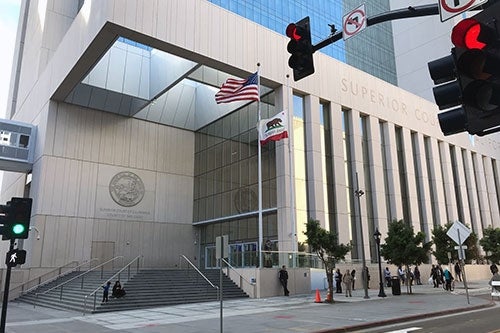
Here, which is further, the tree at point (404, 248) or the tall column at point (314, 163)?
the tall column at point (314, 163)

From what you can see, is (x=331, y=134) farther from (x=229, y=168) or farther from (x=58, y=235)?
(x=58, y=235)

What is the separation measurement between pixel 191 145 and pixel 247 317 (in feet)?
82.5

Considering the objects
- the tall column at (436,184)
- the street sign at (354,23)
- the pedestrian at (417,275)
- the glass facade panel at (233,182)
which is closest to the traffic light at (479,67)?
the street sign at (354,23)

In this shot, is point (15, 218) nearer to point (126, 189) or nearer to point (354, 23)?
point (354, 23)

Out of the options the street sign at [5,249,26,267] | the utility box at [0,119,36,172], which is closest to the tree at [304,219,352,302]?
the street sign at [5,249,26,267]

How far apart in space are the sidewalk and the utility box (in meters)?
16.6

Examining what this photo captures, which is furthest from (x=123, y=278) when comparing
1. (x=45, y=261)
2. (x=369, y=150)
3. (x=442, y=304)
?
(x=369, y=150)

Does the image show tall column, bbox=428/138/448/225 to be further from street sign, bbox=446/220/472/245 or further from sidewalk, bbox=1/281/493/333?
street sign, bbox=446/220/472/245

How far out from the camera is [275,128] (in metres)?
25.2

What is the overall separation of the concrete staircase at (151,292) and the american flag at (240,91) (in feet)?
35.7

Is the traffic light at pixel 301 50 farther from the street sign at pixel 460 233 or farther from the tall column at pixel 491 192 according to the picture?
the tall column at pixel 491 192

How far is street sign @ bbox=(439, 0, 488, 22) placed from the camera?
14.8 feet

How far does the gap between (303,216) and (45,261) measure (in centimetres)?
1817

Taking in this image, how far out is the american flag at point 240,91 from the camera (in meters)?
24.8
